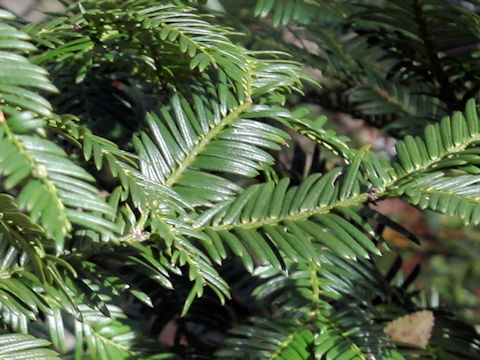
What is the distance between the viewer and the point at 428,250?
2172mm

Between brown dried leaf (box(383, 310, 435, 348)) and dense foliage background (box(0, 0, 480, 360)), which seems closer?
dense foliage background (box(0, 0, 480, 360))

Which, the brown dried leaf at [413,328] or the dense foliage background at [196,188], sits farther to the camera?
the brown dried leaf at [413,328]

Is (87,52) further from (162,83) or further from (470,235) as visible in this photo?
(470,235)

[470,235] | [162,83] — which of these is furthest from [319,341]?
[470,235]

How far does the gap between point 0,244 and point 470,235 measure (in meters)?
1.84

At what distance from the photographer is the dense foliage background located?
0.37m

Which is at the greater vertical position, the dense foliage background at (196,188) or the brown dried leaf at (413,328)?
the dense foliage background at (196,188)

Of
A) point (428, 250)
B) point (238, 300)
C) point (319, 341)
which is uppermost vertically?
point (319, 341)

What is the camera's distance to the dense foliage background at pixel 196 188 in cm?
37

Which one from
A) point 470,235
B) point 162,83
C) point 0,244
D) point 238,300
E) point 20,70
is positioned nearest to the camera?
point 20,70

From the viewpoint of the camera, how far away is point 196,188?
18.9 inches

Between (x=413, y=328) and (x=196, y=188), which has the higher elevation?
(x=196, y=188)

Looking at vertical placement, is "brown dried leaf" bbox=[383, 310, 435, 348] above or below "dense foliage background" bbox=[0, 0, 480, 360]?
below

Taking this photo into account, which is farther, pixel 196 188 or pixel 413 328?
pixel 413 328
